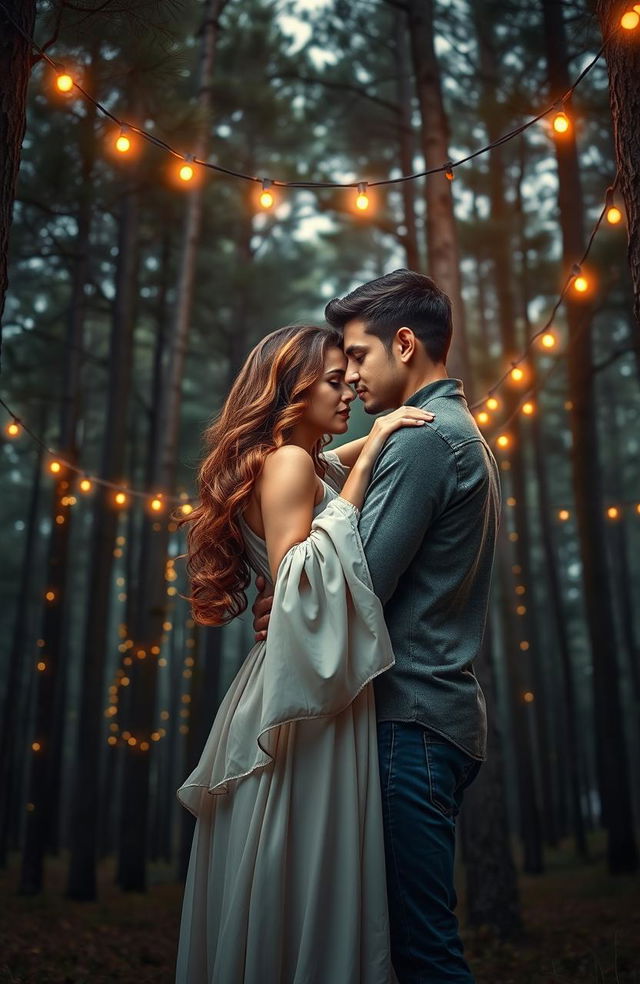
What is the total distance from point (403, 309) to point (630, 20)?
4.42 feet

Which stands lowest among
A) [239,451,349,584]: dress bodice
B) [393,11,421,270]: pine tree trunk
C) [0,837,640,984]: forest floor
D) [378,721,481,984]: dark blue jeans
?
[0,837,640,984]: forest floor

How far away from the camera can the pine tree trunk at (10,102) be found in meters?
3.31

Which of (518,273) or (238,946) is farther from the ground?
(518,273)

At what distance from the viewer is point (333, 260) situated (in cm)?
1891

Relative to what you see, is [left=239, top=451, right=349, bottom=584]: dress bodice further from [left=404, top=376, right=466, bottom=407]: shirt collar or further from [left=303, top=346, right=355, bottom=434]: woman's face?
[left=404, top=376, right=466, bottom=407]: shirt collar

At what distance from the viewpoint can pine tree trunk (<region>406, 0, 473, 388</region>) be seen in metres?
7.49

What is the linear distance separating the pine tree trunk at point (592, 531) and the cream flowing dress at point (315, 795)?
8.59 meters

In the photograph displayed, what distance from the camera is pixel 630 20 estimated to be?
119 inches

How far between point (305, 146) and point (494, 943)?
43.1 ft

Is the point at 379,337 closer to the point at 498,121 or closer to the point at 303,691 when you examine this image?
the point at 303,691

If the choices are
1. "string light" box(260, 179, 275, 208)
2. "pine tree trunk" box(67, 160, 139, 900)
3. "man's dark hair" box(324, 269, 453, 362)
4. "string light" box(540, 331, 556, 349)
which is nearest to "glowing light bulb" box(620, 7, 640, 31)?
"man's dark hair" box(324, 269, 453, 362)

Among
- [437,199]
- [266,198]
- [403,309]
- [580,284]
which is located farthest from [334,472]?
[437,199]

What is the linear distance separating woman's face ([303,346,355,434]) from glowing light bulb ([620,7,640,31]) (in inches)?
59.0

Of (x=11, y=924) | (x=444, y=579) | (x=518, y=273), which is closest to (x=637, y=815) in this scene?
(x=518, y=273)
